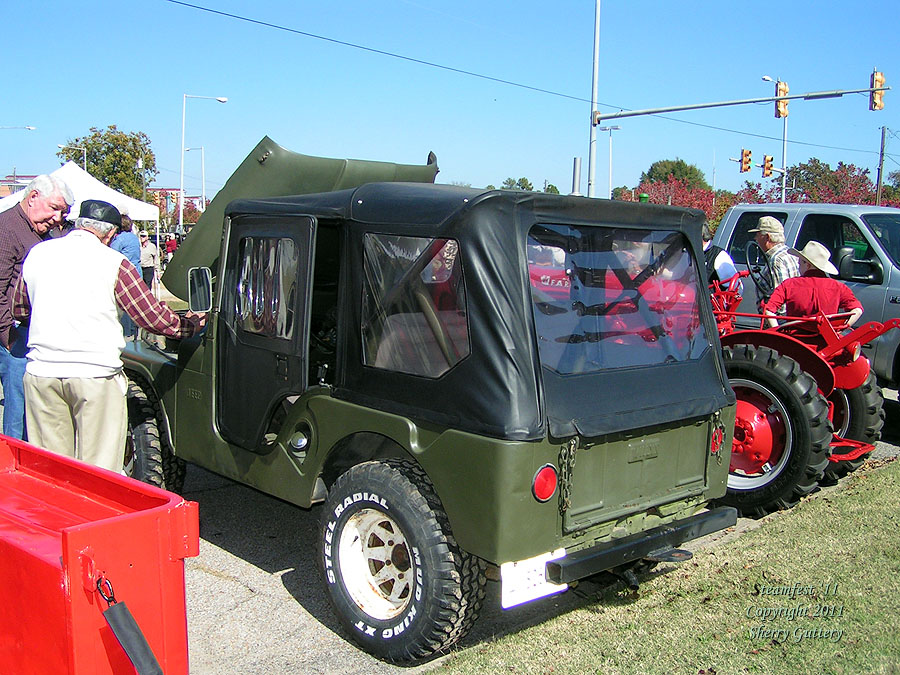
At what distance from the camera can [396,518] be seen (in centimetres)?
360

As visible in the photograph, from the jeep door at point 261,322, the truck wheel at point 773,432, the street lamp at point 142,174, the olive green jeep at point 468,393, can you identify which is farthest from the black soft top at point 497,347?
the street lamp at point 142,174

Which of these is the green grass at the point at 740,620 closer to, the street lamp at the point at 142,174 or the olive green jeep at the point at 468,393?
the olive green jeep at the point at 468,393

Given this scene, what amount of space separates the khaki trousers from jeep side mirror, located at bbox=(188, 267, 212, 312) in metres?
0.56

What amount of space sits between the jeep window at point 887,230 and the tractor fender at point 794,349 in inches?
117

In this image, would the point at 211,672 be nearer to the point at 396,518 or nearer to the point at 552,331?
the point at 396,518

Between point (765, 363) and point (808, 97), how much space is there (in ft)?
60.5

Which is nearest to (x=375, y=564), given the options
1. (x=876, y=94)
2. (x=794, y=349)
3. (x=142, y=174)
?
(x=794, y=349)

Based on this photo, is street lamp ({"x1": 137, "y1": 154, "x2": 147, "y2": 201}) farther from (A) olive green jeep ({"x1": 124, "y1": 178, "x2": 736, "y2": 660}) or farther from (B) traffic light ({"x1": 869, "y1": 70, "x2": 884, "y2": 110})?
(A) olive green jeep ({"x1": 124, "y1": 178, "x2": 736, "y2": 660})

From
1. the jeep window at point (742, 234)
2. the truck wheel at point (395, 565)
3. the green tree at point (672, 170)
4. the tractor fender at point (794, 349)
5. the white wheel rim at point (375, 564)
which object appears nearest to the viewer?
the truck wheel at point (395, 565)

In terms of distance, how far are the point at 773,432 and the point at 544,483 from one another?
10.2 feet

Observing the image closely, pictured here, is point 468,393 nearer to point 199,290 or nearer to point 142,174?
point 199,290

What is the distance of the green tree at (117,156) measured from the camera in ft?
142

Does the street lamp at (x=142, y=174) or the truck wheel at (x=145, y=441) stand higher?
the street lamp at (x=142, y=174)

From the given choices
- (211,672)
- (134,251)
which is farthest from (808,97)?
(211,672)
